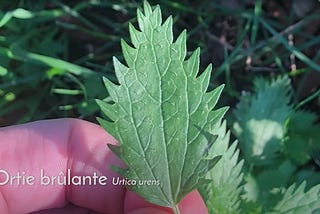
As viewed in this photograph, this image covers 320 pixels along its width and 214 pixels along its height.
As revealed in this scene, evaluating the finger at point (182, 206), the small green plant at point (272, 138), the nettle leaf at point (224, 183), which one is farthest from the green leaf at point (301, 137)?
the finger at point (182, 206)

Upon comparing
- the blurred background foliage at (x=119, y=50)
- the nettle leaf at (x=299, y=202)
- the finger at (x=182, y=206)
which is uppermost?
the blurred background foliage at (x=119, y=50)

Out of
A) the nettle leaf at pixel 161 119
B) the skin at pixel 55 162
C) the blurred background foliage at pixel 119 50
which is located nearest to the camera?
the nettle leaf at pixel 161 119

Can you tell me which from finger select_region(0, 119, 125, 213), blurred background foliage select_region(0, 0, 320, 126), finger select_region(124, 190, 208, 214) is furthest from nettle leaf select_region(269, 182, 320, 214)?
blurred background foliage select_region(0, 0, 320, 126)

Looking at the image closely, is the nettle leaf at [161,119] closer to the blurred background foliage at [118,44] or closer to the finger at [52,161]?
the finger at [52,161]

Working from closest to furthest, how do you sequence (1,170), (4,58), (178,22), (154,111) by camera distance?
(154,111)
(1,170)
(4,58)
(178,22)

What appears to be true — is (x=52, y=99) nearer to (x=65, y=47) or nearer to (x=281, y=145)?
(x=65, y=47)

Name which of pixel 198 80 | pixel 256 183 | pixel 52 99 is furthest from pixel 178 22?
pixel 198 80

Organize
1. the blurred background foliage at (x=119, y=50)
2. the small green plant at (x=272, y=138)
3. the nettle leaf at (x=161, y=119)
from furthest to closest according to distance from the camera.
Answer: the blurred background foliage at (x=119, y=50), the small green plant at (x=272, y=138), the nettle leaf at (x=161, y=119)
